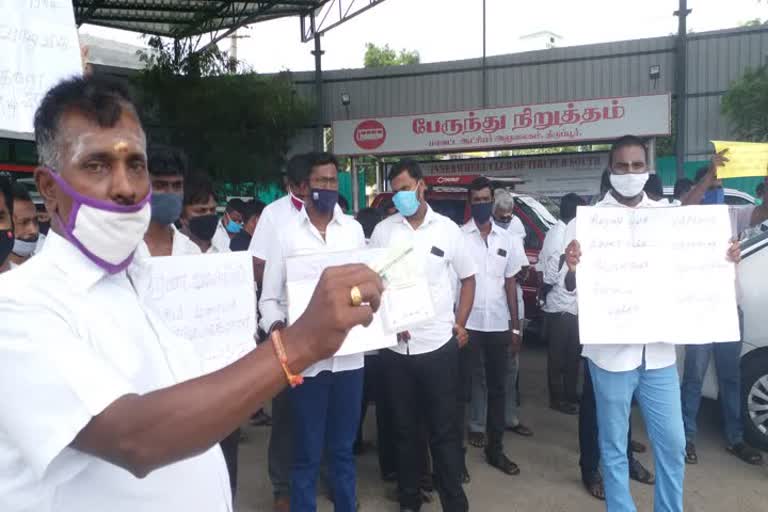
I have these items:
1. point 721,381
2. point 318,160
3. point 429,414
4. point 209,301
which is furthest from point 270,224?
point 721,381

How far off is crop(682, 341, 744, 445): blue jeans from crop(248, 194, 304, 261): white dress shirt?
327 cm

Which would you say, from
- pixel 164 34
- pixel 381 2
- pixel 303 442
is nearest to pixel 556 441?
pixel 303 442

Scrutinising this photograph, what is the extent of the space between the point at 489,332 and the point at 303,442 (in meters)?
2.08

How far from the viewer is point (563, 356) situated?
6129 millimetres

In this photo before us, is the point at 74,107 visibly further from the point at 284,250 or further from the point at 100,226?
the point at 284,250

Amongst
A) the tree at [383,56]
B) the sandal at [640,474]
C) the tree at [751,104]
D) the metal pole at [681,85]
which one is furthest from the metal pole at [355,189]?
the tree at [383,56]

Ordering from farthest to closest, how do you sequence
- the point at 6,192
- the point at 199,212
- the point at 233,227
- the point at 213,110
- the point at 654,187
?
the point at 213,110 → the point at 233,227 → the point at 654,187 → the point at 199,212 → the point at 6,192

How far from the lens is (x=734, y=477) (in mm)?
4582

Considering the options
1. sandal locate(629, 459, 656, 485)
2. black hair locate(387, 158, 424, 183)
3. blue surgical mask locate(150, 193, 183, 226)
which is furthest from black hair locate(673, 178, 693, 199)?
blue surgical mask locate(150, 193, 183, 226)

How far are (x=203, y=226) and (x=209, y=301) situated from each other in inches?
36.3

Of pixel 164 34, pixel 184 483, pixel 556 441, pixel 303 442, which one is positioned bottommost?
pixel 556 441

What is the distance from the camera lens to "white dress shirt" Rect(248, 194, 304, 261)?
3.87m

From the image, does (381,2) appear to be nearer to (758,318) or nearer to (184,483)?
(758,318)

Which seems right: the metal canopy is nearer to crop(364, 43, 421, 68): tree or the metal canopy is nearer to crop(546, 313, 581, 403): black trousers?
crop(546, 313, 581, 403): black trousers
